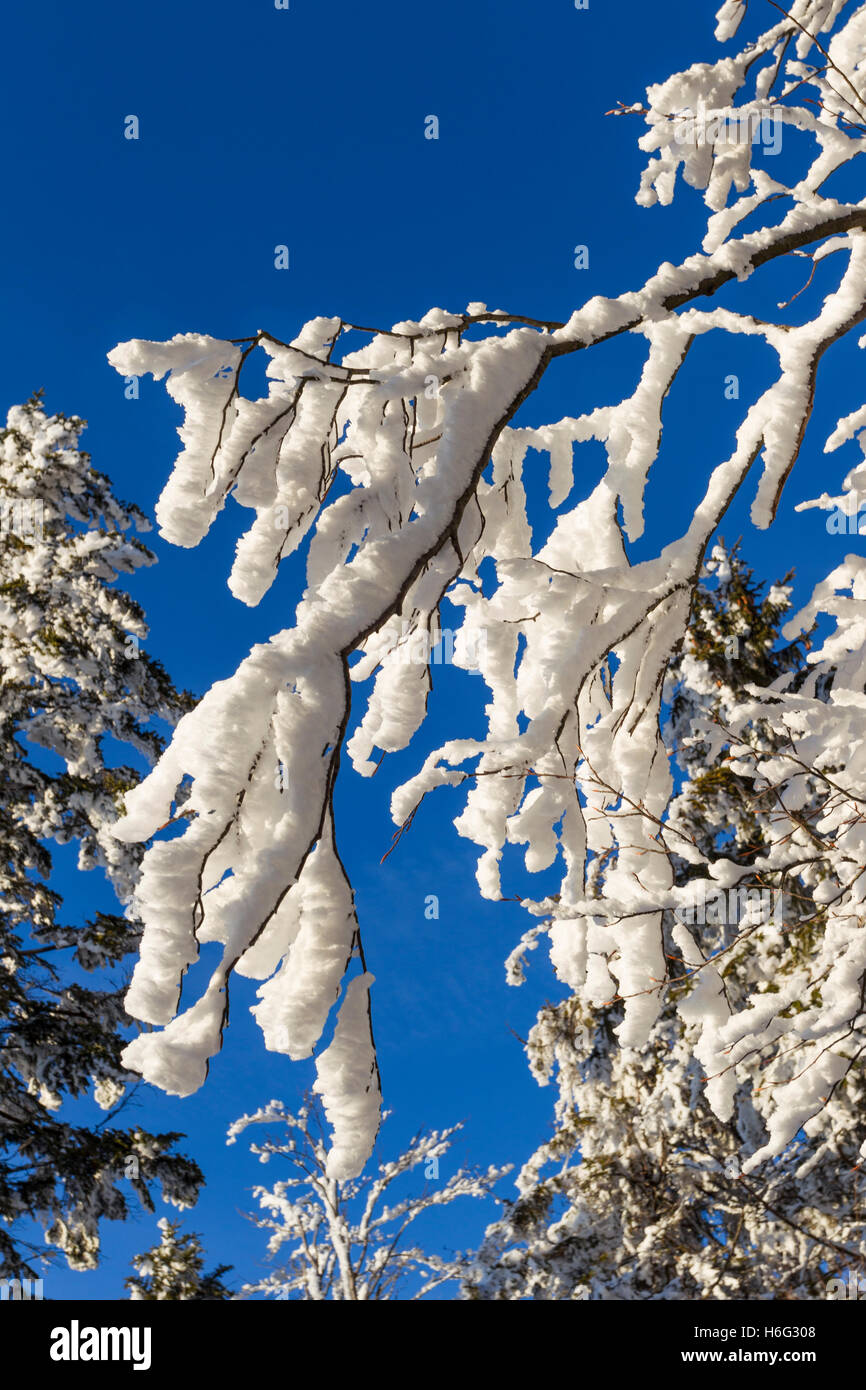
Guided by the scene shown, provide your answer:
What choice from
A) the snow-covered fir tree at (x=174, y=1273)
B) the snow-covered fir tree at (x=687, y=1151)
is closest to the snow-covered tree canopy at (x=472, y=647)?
the snow-covered fir tree at (x=687, y=1151)

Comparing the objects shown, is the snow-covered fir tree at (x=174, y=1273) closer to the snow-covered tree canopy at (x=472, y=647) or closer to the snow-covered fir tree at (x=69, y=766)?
the snow-covered fir tree at (x=69, y=766)

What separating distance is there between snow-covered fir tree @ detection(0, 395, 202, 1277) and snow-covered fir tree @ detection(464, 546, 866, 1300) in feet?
14.6

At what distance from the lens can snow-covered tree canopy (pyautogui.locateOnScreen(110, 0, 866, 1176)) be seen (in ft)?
Result: 5.03

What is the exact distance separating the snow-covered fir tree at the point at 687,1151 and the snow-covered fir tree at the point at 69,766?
4460 mm

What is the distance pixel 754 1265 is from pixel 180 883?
34.8 feet

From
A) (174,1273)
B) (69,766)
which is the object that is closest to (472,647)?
(69,766)

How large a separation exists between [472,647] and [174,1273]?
14.1m

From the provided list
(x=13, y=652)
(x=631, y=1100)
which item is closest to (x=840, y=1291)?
(x=631, y=1100)

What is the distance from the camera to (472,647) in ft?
8.67

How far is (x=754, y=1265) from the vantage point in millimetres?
9727

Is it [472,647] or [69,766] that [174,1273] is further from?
[472,647]

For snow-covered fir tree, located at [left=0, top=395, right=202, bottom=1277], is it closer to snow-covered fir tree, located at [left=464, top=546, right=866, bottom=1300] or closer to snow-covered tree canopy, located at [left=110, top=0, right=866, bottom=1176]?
snow-covered fir tree, located at [left=464, top=546, right=866, bottom=1300]

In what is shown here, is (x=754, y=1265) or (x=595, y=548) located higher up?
(x=595, y=548)
